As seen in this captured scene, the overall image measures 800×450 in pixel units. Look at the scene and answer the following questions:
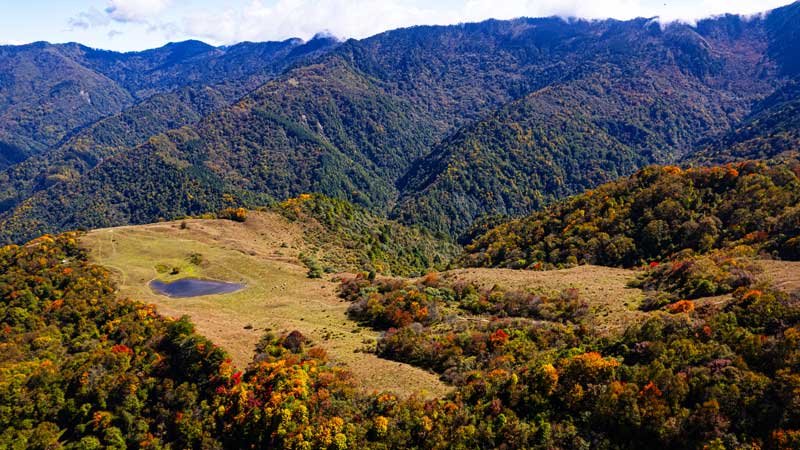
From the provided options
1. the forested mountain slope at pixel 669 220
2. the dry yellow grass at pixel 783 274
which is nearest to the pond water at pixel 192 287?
the forested mountain slope at pixel 669 220

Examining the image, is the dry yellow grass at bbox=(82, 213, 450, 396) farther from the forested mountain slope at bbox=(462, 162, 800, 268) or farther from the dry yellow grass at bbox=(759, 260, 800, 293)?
the forested mountain slope at bbox=(462, 162, 800, 268)

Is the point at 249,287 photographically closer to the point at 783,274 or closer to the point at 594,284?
the point at 594,284

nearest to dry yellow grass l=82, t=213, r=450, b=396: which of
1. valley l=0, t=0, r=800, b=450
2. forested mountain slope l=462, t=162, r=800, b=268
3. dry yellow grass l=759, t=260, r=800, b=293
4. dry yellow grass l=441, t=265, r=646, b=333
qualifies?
valley l=0, t=0, r=800, b=450

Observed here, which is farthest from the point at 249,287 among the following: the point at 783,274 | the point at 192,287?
the point at 783,274

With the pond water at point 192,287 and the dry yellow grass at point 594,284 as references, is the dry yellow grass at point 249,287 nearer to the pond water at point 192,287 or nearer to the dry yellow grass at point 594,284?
the pond water at point 192,287

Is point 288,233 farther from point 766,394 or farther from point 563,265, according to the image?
point 766,394

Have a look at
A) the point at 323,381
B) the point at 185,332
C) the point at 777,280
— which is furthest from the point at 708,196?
the point at 185,332
